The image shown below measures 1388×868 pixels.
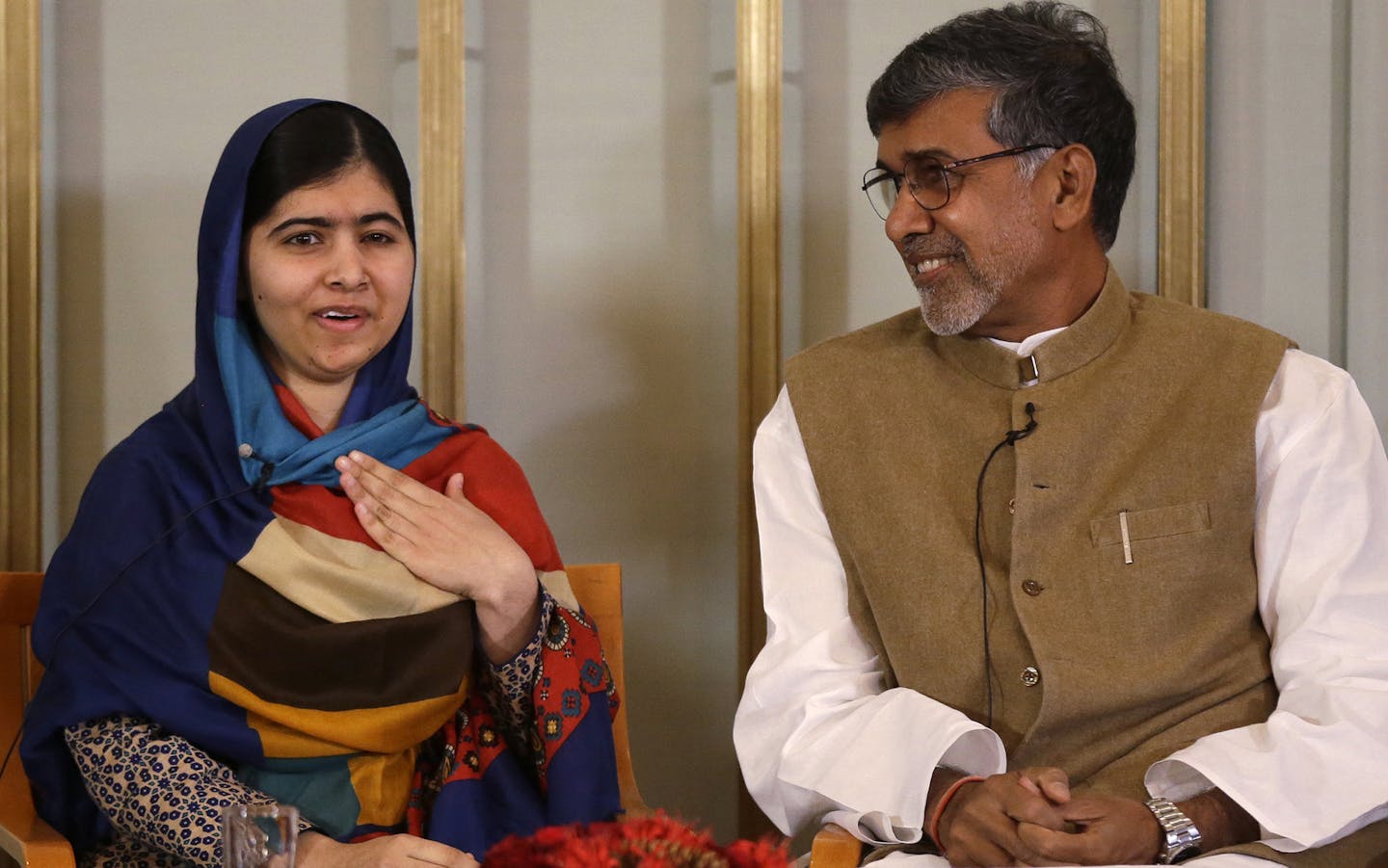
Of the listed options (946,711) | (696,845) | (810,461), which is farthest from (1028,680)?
(696,845)

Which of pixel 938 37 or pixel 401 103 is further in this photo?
pixel 401 103

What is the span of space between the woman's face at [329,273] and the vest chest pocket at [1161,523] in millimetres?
1192

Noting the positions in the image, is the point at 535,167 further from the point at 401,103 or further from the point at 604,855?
the point at 604,855

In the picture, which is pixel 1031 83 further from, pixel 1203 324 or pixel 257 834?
pixel 257 834

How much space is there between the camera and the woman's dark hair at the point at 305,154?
218 cm

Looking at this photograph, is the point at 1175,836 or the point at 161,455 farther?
the point at 161,455

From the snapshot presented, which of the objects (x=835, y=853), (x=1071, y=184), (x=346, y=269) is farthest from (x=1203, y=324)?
(x=346, y=269)

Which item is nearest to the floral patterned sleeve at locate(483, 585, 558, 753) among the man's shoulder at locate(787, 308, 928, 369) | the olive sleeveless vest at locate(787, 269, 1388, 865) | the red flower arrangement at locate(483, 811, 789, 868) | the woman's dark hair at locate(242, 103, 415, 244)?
the olive sleeveless vest at locate(787, 269, 1388, 865)

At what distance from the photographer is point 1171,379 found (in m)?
2.11

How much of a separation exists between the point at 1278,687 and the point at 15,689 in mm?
1957

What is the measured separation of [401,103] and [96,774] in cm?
153

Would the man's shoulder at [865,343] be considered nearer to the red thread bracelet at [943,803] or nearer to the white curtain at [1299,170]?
the red thread bracelet at [943,803]

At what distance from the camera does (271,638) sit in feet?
6.79

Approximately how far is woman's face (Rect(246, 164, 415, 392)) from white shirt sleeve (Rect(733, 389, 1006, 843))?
2.21 ft
